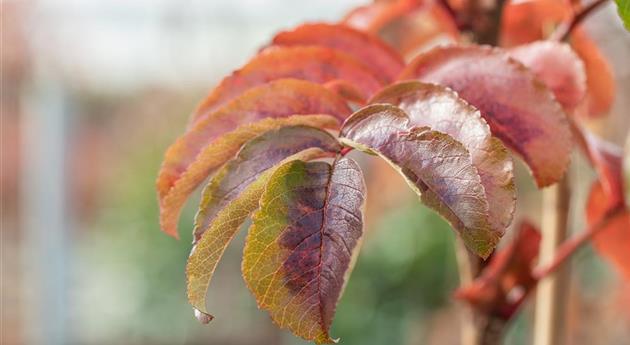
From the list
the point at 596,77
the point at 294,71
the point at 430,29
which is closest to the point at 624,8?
the point at 294,71

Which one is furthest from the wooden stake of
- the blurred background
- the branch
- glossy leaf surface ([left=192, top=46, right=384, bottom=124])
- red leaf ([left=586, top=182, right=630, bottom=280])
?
the blurred background

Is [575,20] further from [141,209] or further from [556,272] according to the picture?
[141,209]

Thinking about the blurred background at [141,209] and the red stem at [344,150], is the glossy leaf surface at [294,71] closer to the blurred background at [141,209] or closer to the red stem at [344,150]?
the red stem at [344,150]

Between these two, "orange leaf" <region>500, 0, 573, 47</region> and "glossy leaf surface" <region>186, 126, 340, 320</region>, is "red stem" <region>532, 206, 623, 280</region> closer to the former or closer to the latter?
"orange leaf" <region>500, 0, 573, 47</region>

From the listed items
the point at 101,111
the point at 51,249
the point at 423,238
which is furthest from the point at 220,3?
the point at 423,238

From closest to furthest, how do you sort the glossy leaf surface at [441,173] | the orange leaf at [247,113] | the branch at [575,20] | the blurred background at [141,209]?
the glossy leaf surface at [441,173], the orange leaf at [247,113], the branch at [575,20], the blurred background at [141,209]

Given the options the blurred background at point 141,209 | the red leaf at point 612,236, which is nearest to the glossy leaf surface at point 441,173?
the red leaf at point 612,236

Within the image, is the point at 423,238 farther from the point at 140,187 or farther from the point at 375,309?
the point at 140,187
